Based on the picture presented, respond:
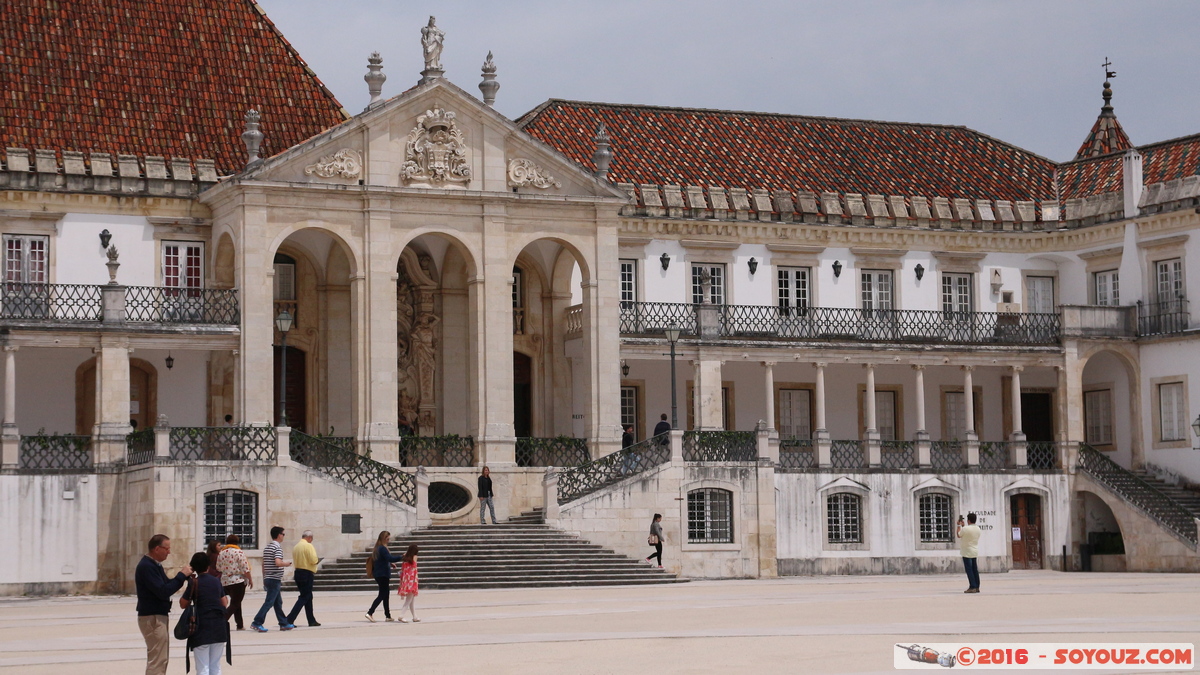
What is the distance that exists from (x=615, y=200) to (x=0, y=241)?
12.7 meters

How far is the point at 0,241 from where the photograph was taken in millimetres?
38844

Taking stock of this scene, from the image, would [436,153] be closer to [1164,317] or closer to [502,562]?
[502,562]

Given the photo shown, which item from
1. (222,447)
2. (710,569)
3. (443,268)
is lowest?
(710,569)

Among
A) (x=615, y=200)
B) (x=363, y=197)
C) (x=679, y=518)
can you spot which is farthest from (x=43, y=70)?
(x=679, y=518)

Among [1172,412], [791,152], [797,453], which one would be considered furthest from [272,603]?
[1172,412]

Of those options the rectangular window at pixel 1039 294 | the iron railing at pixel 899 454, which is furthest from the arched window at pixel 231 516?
the rectangular window at pixel 1039 294

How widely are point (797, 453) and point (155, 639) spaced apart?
28.6m

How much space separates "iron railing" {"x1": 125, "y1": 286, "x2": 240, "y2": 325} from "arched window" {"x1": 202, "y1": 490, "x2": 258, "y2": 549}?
4.56 meters

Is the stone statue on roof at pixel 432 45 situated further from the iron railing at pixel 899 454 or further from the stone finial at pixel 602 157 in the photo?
the iron railing at pixel 899 454

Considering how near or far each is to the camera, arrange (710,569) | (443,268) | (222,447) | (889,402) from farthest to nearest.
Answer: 1. (889,402)
2. (443,268)
3. (710,569)
4. (222,447)

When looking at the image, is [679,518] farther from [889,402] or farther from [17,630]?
→ [17,630]

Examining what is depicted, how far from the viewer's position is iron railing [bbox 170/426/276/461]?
119ft

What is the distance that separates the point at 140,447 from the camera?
36.9 m

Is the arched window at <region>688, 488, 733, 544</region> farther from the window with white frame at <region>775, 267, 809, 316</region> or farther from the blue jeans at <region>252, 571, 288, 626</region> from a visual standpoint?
the blue jeans at <region>252, 571, 288, 626</region>
